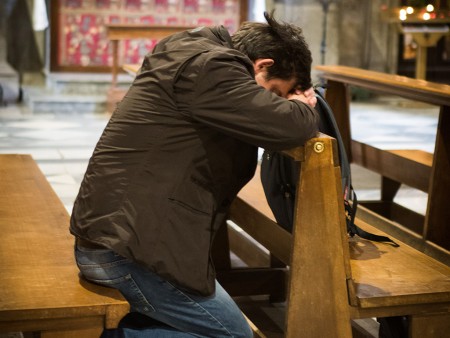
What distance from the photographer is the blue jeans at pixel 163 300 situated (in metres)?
2.52

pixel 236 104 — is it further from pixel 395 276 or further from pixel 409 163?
pixel 409 163

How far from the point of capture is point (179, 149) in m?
2.47

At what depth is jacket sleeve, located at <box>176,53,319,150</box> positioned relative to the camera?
2.39 metres

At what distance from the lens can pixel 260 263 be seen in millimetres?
4539

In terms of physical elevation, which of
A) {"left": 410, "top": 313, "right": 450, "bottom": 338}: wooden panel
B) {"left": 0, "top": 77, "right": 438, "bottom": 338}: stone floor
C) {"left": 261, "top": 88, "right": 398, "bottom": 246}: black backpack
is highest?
{"left": 261, "top": 88, "right": 398, "bottom": 246}: black backpack

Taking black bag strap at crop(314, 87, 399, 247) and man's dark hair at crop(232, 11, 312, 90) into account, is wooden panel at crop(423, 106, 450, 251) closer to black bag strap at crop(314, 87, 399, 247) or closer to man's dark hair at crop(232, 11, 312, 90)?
black bag strap at crop(314, 87, 399, 247)

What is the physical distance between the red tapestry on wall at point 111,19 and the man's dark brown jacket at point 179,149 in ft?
29.9

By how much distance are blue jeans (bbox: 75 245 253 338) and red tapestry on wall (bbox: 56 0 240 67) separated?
9.12m

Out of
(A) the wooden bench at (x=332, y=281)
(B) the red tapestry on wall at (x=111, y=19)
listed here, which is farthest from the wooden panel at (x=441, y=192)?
(B) the red tapestry on wall at (x=111, y=19)

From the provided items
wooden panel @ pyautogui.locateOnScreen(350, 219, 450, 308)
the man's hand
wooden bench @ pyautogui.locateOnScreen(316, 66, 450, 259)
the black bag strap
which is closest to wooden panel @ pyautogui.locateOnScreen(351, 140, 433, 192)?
wooden bench @ pyautogui.locateOnScreen(316, 66, 450, 259)

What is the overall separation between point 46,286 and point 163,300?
1.20 feet

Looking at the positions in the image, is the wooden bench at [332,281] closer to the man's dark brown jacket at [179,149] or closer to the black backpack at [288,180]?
the man's dark brown jacket at [179,149]

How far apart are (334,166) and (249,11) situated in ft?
31.4

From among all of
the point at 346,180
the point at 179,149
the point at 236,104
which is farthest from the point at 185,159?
the point at 346,180
